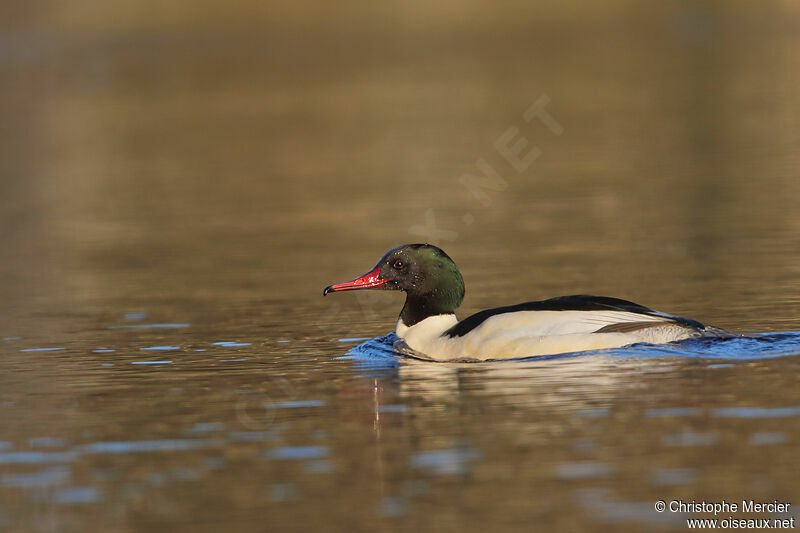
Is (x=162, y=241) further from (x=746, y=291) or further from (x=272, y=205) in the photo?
(x=746, y=291)

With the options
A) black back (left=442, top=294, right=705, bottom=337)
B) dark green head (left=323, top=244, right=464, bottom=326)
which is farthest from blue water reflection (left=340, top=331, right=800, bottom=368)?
dark green head (left=323, top=244, right=464, bottom=326)

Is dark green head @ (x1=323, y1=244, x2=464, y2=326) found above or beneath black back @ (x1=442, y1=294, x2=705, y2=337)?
above

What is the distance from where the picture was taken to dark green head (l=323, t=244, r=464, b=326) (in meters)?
15.0

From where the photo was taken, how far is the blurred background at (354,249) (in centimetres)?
973

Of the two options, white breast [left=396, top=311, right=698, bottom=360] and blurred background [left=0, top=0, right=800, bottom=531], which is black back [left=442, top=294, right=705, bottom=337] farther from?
blurred background [left=0, top=0, right=800, bottom=531]

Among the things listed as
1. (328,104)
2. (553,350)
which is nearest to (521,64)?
(328,104)

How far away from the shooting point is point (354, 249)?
21891 mm

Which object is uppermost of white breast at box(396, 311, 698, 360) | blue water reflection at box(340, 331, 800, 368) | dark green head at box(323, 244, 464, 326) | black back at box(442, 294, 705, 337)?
dark green head at box(323, 244, 464, 326)

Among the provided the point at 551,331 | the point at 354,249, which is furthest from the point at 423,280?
the point at 354,249

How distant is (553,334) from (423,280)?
1.95 meters

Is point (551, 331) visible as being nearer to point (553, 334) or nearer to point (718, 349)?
point (553, 334)

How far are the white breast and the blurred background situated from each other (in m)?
0.91

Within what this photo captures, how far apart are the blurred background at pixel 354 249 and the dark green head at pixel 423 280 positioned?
2.60 ft

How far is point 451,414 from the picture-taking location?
1143cm
